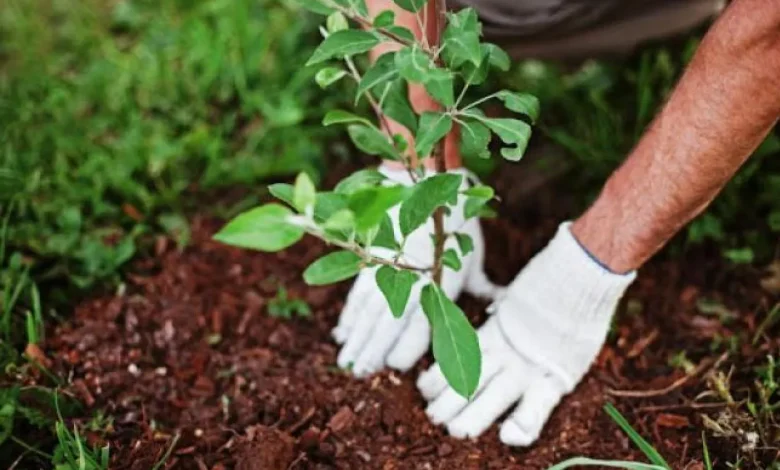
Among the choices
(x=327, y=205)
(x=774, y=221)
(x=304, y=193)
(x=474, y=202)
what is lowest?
(x=774, y=221)

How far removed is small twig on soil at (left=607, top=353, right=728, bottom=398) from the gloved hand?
0.07m

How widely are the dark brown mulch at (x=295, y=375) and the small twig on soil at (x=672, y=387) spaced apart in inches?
0.4

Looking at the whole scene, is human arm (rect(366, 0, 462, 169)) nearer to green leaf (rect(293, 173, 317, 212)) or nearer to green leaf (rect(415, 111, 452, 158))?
green leaf (rect(415, 111, 452, 158))

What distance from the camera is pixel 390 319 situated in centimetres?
161

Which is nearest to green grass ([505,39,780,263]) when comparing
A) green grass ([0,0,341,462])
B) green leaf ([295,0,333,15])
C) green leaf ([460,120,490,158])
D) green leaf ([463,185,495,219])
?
green grass ([0,0,341,462])

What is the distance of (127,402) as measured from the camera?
1.58 m

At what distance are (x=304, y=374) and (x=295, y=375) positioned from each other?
2 cm

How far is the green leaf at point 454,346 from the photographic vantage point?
1.21 metres

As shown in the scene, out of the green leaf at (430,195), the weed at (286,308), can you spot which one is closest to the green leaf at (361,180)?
the green leaf at (430,195)

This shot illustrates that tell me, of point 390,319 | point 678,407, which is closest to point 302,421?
point 390,319

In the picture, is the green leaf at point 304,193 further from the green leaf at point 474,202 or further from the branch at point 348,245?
the green leaf at point 474,202

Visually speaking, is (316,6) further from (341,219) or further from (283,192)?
(341,219)

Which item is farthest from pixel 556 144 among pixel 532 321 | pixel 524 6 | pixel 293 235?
pixel 293 235

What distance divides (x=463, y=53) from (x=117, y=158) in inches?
44.7
